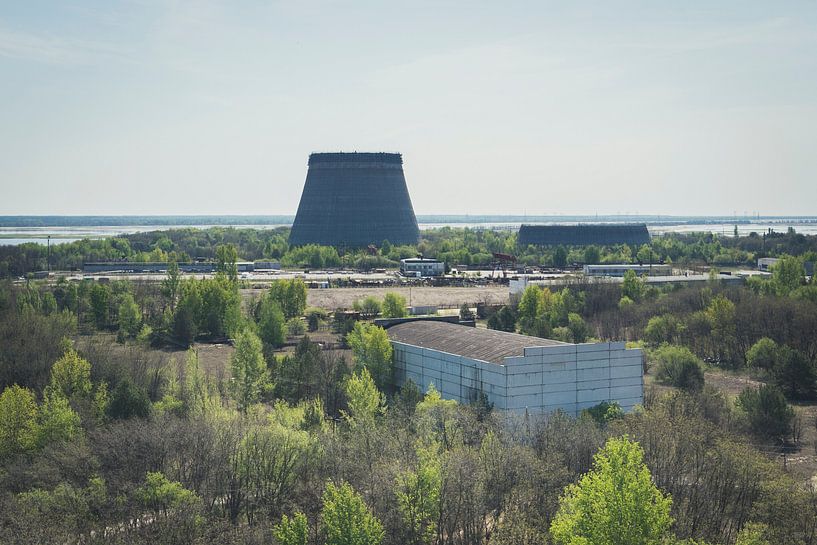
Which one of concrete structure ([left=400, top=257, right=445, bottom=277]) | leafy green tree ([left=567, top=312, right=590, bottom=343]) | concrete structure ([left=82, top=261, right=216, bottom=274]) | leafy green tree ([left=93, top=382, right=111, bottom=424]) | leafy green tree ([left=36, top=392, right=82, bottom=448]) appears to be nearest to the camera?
leafy green tree ([left=36, top=392, right=82, bottom=448])

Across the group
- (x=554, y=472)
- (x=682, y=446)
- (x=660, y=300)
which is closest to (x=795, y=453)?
(x=682, y=446)

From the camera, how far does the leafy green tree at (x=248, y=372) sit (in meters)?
34.3

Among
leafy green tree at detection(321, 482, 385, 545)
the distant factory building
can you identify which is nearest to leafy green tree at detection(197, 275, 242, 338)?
leafy green tree at detection(321, 482, 385, 545)

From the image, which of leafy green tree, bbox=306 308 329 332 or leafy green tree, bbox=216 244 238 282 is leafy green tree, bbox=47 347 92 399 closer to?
leafy green tree, bbox=306 308 329 332

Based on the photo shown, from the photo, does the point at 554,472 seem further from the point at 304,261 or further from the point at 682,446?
the point at 304,261

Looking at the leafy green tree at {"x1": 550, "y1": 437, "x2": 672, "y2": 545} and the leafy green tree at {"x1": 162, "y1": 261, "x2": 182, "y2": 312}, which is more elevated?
the leafy green tree at {"x1": 162, "y1": 261, "x2": 182, "y2": 312}

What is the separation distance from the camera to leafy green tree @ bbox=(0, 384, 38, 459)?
26891 millimetres

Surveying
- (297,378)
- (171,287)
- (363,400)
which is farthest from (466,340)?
(171,287)

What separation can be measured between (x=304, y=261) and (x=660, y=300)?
51.9 m

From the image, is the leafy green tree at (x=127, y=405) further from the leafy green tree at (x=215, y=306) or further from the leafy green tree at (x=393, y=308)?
the leafy green tree at (x=393, y=308)

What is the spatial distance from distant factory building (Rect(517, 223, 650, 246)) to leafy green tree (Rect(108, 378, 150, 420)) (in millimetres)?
104195

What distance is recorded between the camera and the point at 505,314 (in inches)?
2115

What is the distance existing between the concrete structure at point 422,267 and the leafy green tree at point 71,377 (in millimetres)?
62333

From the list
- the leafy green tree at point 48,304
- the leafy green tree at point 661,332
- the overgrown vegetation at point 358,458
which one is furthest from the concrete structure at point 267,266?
the overgrown vegetation at point 358,458
